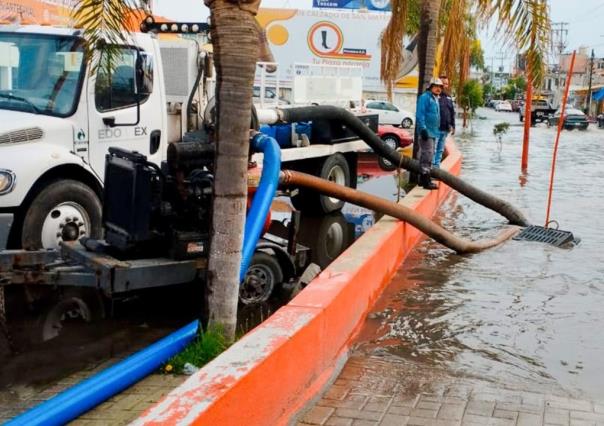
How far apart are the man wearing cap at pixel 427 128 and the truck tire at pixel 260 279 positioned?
5515 millimetres

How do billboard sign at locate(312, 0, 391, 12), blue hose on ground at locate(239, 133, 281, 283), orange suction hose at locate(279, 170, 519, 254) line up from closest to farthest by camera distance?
1. blue hose on ground at locate(239, 133, 281, 283)
2. orange suction hose at locate(279, 170, 519, 254)
3. billboard sign at locate(312, 0, 391, 12)

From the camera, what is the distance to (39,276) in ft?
20.3

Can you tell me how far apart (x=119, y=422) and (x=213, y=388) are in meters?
1.20

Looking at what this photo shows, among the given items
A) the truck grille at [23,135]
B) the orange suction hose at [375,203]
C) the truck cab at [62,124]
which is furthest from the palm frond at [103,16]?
the orange suction hose at [375,203]

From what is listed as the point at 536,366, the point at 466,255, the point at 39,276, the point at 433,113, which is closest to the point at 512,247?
the point at 466,255

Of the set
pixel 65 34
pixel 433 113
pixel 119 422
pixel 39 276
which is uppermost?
pixel 65 34

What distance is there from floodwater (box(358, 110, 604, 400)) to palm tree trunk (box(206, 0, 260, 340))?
1.52m

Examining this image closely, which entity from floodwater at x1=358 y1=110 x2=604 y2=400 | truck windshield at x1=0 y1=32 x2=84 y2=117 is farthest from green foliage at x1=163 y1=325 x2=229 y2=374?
truck windshield at x1=0 y1=32 x2=84 y2=117

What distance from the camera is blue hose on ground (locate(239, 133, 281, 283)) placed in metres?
5.91

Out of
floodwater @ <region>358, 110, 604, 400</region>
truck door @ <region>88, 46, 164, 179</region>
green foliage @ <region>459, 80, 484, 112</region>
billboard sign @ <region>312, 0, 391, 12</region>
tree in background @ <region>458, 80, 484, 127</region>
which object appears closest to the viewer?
floodwater @ <region>358, 110, 604, 400</region>

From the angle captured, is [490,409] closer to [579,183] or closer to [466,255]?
Answer: [466,255]

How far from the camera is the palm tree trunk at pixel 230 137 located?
4.66 m

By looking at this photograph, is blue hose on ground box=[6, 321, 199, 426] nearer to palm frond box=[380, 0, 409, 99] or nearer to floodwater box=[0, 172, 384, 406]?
floodwater box=[0, 172, 384, 406]

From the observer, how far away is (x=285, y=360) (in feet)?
14.3
